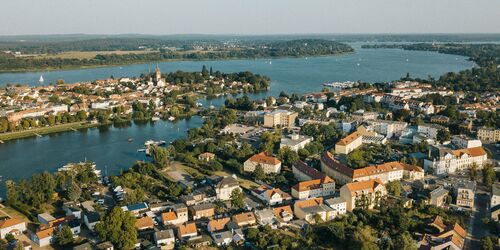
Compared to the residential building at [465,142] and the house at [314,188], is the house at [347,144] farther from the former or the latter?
the house at [314,188]

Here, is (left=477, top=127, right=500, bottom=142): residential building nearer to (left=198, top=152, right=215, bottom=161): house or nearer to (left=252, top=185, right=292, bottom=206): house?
(left=252, top=185, right=292, bottom=206): house

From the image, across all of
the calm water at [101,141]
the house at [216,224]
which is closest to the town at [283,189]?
the house at [216,224]

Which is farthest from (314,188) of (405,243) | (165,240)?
(165,240)

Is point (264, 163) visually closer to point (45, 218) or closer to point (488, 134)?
point (45, 218)

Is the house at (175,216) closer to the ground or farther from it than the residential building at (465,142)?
closer to the ground

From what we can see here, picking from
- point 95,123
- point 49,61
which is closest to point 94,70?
point 49,61

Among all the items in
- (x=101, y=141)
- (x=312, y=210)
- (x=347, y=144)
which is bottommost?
(x=101, y=141)
